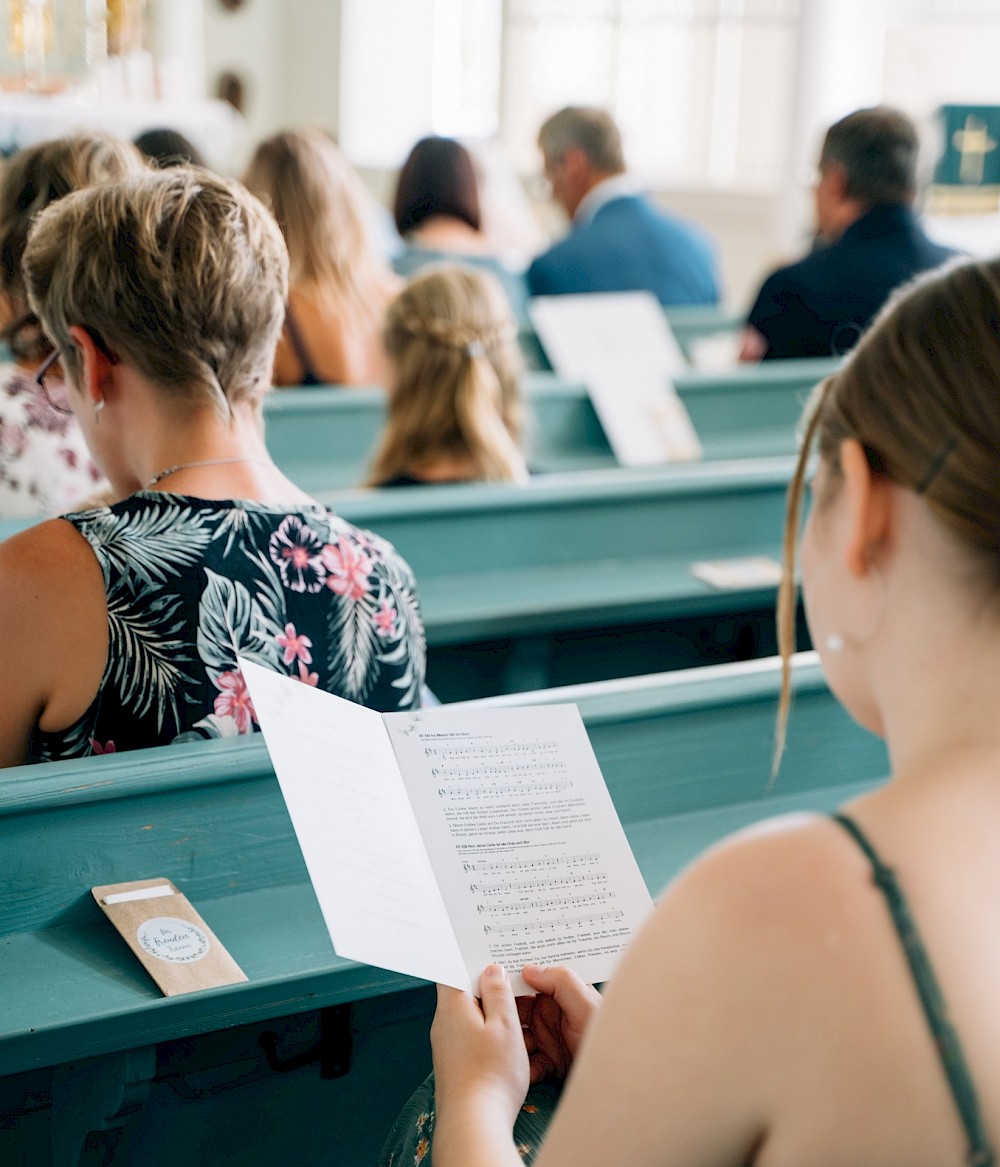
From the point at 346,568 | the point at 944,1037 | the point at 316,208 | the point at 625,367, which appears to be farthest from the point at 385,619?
the point at 625,367

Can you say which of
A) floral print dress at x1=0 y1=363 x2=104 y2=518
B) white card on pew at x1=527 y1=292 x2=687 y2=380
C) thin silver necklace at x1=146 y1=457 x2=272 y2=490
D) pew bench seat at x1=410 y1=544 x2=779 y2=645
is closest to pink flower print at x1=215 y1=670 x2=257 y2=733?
thin silver necklace at x1=146 y1=457 x2=272 y2=490

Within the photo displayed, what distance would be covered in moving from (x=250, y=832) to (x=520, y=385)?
1777 mm

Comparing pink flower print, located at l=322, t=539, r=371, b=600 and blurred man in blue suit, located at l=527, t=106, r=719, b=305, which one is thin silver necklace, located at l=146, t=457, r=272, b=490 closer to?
pink flower print, located at l=322, t=539, r=371, b=600

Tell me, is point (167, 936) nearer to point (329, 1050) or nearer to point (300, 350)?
point (329, 1050)

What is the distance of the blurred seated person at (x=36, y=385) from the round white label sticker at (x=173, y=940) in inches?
44.5

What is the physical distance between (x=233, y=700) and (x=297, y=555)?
0.54ft

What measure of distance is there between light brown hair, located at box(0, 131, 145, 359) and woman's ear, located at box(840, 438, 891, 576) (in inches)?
70.0

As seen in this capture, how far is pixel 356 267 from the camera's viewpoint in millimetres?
3732

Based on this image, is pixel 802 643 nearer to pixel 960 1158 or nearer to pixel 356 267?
pixel 356 267

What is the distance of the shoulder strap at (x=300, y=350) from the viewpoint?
12.3 feet

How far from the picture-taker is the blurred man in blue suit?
4840 millimetres

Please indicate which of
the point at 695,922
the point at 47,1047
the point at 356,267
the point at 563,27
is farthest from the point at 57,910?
the point at 563,27

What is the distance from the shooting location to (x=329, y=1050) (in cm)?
148

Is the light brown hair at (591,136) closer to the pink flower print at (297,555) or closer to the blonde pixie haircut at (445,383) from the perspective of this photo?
the blonde pixie haircut at (445,383)
